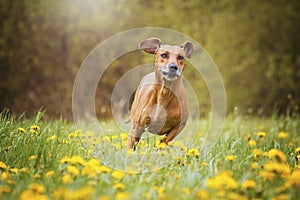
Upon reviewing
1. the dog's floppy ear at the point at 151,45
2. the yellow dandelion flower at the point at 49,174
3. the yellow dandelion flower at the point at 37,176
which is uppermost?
the dog's floppy ear at the point at 151,45

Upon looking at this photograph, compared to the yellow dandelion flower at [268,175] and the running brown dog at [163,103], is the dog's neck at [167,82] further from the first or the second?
the yellow dandelion flower at [268,175]

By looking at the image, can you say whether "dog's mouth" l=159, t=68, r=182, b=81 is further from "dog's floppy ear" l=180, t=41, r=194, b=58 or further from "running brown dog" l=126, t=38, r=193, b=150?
"dog's floppy ear" l=180, t=41, r=194, b=58

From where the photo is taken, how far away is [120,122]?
6.33 meters

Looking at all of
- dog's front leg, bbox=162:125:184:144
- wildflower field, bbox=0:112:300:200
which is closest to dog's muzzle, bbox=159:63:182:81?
dog's front leg, bbox=162:125:184:144

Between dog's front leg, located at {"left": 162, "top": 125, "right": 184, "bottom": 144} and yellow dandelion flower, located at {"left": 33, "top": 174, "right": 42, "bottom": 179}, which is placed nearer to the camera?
yellow dandelion flower, located at {"left": 33, "top": 174, "right": 42, "bottom": 179}

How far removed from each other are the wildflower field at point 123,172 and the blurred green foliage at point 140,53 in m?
5.04

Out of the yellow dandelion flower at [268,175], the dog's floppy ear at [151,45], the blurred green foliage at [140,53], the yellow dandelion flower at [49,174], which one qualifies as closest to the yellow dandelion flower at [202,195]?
the yellow dandelion flower at [268,175]

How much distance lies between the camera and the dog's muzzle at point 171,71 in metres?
3.53

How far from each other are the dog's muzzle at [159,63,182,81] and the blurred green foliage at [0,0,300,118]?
506cm

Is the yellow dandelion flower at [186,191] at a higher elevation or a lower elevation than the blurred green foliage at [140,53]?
lower

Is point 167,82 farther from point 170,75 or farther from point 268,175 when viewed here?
point 268,175

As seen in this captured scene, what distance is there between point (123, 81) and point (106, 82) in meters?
0.43

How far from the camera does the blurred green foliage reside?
28.9ft

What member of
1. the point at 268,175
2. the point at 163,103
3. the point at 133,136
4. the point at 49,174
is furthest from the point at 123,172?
the point at 163,103
